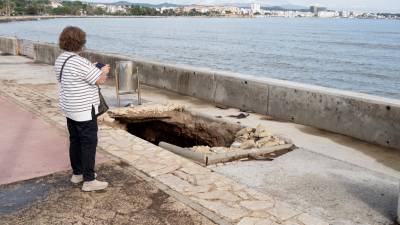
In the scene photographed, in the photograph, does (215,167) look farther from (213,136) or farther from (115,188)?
(213,136)

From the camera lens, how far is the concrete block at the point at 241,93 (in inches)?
353

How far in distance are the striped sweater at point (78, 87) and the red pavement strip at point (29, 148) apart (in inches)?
47.4

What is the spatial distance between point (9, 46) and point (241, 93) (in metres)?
16.9

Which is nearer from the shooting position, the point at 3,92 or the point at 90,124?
the point at 90,124

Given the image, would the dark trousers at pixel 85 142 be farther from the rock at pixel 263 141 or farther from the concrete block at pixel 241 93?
the concrete block at pixel 241 93

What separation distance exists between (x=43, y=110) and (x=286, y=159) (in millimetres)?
4996

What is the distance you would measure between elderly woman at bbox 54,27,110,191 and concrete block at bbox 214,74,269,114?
4688 mm

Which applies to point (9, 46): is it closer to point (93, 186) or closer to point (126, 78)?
point (126, 78)

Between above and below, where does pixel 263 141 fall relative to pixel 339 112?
below

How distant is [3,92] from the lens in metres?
10.8

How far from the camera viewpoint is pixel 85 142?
192 inches

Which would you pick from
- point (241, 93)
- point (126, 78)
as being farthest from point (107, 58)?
point (241, 93)

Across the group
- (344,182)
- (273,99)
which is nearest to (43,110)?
(273,99)

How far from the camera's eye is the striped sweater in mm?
4629
